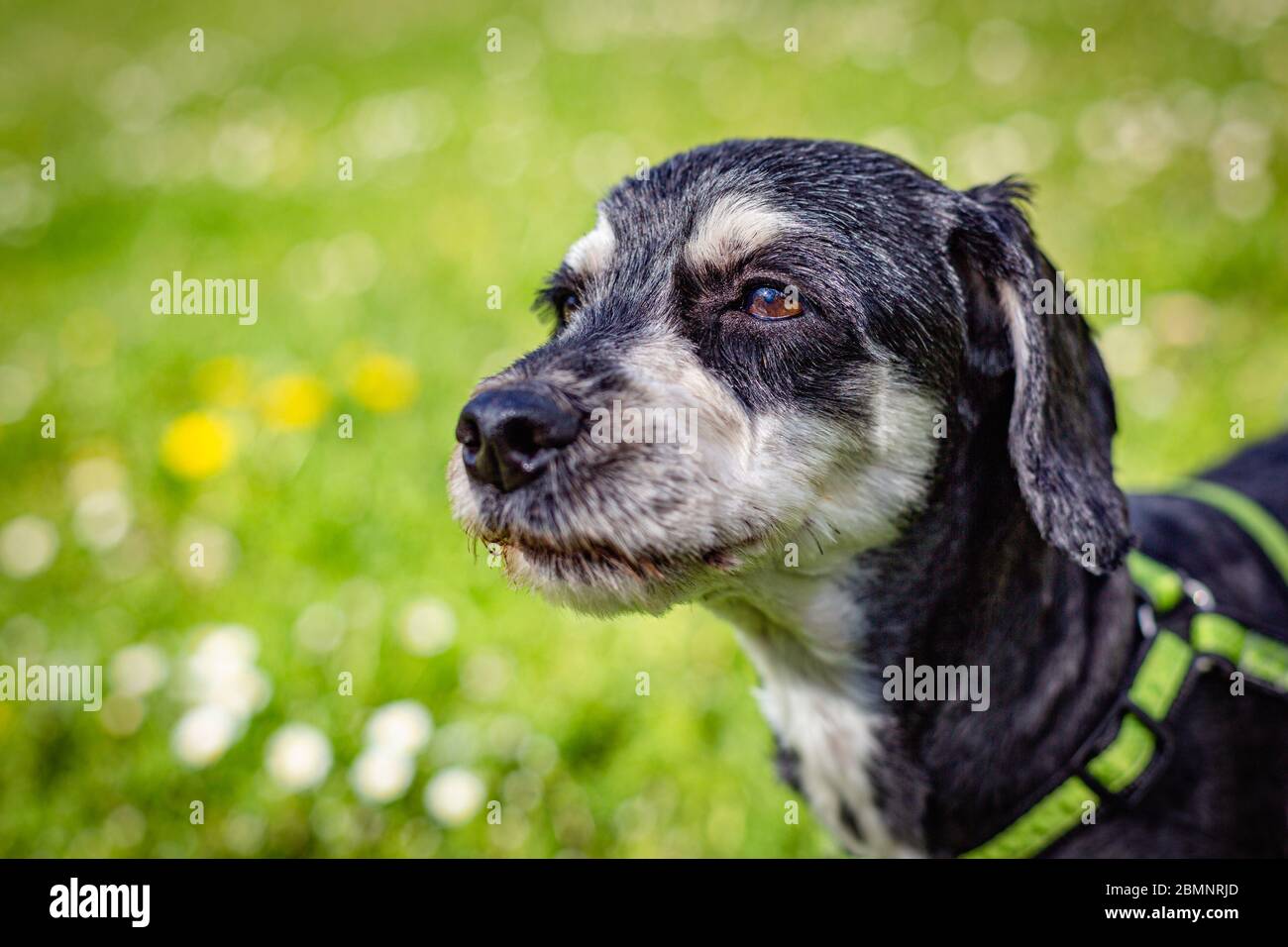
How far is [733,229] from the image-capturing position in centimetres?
258

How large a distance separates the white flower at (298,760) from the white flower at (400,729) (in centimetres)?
16

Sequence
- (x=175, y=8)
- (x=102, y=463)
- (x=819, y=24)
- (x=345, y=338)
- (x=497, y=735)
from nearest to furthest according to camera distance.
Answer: (x=497, y=735) → (x=102, y=463) → (x=345, y=338) → (x=819, y=24) → (x=175, y=8)

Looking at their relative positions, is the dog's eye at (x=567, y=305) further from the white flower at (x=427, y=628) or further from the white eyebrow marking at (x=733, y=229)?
the white flower at (x=427, y=628)

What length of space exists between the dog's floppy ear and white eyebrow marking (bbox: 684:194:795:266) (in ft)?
1.61

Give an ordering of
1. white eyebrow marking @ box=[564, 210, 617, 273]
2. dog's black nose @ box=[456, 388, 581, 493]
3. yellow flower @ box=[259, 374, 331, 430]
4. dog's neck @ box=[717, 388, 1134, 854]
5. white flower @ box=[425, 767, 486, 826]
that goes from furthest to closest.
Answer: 1. yellow flower @ box=[259, 374, 331, 430]
2. white flower @ box=[425, 767, 486, 826]
3. white eyebrow marking @ box=[564, 210, 617, 273]
4. dog's neck @ box=[717, 388, 1134, 854]
5. dog's black nose @ box=[456, 388, 581, 493]

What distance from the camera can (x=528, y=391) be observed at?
2283 mm

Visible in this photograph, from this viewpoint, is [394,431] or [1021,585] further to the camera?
[394,431]

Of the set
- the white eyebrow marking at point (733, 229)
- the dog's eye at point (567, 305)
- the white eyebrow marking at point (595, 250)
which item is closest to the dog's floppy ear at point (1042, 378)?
the white eyebrow marking at point (733, 229)

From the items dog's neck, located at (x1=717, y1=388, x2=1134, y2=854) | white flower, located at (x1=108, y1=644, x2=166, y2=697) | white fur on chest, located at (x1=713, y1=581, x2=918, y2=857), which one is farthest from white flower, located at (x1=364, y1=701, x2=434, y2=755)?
dog's neck, located at (x1=717, y1=388, x2=1134, y2=854)

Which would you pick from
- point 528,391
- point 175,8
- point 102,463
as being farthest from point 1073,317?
point 175,8

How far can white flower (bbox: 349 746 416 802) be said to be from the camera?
10.9ft

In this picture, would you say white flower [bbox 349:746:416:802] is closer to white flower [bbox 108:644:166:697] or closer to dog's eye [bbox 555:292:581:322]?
white flower [bbox 108:644:166:697]
